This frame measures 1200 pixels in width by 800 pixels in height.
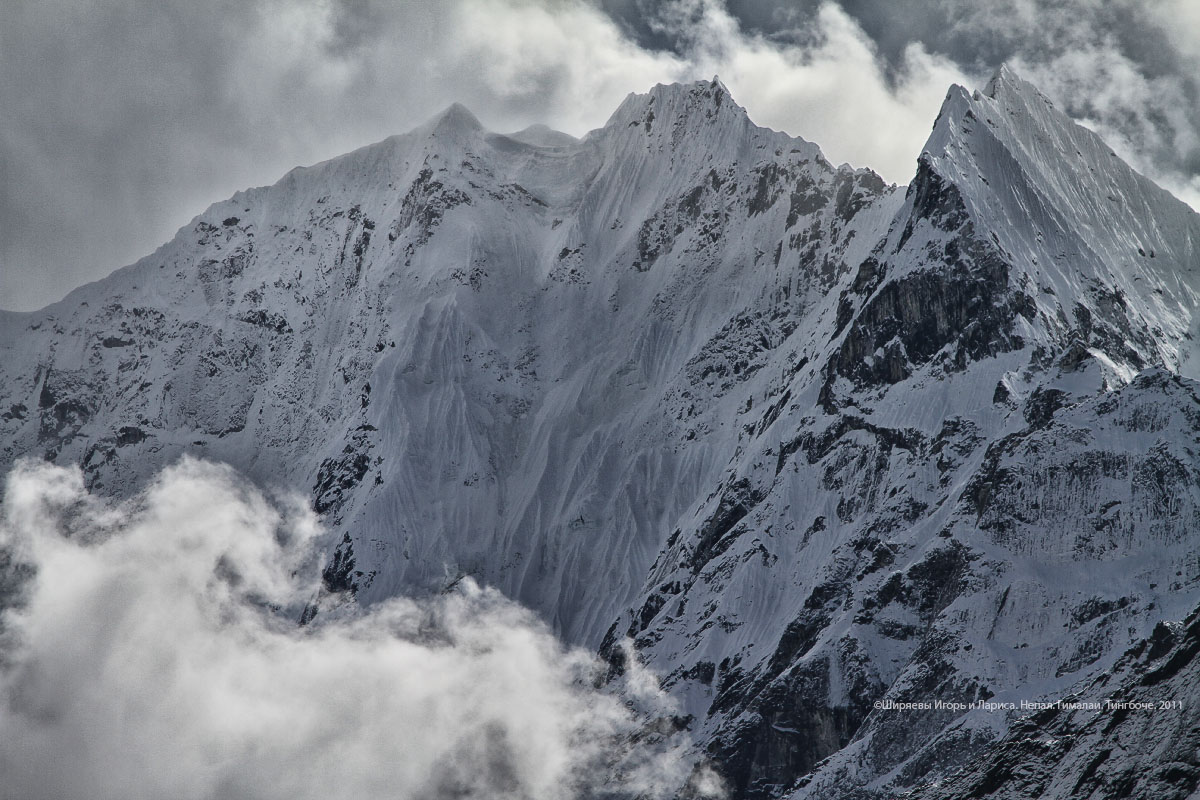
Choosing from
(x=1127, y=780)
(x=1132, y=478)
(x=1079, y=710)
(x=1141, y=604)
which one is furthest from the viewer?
(x=1132, y=478)

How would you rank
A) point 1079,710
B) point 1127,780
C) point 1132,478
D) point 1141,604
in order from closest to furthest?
point 1127,780, point 1079,710, point 1141,604, point 1132,478

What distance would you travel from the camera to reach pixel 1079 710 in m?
98.6

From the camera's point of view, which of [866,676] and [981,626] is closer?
[981,626]

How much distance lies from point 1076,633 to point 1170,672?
88.1 meters

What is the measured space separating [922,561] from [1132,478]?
23248 millimetres

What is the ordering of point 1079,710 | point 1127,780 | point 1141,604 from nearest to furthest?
point 1127,780, point 1079,710, point 1141,604

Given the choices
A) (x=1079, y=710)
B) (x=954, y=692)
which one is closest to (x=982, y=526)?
(x=954, y=692)

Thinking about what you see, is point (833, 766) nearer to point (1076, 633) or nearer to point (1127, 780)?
point (1076, 633)

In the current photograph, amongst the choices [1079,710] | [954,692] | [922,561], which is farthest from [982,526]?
[1079,710]

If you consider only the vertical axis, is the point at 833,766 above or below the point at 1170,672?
above

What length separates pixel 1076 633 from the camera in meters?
178

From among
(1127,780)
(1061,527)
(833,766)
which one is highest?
(1061,527)

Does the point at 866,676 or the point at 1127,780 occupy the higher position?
the point at 866,676

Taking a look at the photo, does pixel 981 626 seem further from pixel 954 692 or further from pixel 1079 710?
pixel 1079 710
